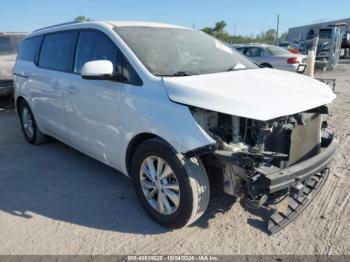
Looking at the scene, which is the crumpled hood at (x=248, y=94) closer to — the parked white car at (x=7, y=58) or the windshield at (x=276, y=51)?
the parked white car at (x=7, y=58)

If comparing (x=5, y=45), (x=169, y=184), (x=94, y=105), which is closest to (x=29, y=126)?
(x=94, y=105)

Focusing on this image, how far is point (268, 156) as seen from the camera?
8.47ft

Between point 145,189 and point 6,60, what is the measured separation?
760cm

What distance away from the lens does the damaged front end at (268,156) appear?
259 cm

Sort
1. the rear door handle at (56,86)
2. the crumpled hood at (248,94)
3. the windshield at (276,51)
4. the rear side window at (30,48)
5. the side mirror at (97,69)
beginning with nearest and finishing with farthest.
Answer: the crumpled hood at (248,94) < the side mirror at (97,69) < the rear door handle at (56,86) < the rear side window at (30,48) < the windshield at (276,51)

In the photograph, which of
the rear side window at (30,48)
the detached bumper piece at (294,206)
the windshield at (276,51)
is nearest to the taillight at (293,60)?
the windshield at (276,51)

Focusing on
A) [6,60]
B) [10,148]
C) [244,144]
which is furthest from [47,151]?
[6,60]

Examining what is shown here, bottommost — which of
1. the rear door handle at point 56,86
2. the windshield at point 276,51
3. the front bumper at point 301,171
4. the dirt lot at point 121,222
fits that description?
the dirt lot at point 121,222

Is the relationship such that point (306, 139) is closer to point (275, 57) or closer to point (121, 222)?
point (121, 222)

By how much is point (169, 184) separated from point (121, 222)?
2.24 feet

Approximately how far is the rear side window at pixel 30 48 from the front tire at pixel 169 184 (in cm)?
318

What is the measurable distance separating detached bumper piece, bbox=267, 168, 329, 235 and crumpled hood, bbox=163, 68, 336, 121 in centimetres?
85

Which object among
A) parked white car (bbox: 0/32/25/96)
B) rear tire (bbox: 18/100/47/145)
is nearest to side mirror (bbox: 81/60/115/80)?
rear tire (bbox: 18/100/47/145)

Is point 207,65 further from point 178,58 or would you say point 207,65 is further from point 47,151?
point 47,151
